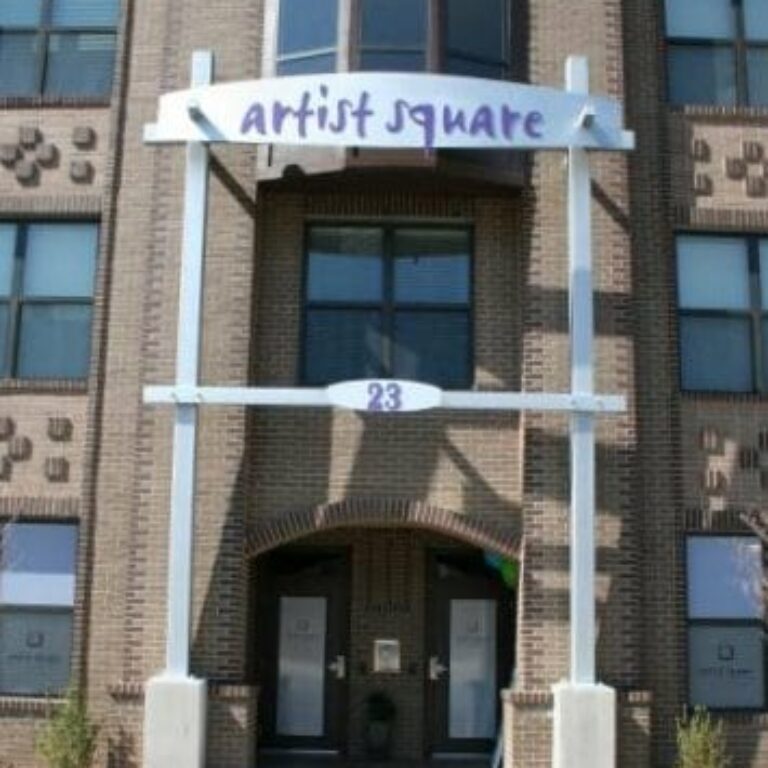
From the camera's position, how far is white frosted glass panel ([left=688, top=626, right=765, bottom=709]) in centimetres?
1419

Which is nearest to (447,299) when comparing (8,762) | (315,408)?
(315,408)

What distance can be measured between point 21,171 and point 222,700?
21.7ft

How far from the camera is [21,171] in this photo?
15.2 meters

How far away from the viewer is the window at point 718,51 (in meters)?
15.6

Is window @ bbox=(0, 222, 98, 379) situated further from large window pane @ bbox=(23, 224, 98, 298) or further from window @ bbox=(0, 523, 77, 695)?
window @ bbox=(0, 523, 77, 695)

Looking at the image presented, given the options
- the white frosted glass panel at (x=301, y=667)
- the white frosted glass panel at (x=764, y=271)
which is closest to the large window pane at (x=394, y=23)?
the white frosted glass panel at (x=764, y=271)

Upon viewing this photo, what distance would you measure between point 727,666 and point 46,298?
8.74 metres

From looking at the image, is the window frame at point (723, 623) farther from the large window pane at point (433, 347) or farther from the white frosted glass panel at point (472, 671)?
the large window pane at point (433, 347)

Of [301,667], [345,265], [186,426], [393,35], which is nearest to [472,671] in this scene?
[301,667]

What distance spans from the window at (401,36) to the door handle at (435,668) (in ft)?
22.4

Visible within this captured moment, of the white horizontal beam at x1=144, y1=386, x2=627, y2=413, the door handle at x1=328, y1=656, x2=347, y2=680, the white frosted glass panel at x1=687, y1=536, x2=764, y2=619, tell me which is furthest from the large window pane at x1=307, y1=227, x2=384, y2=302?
the white frosted glass panel at x1=687, y1=536, x2=764, y2=619

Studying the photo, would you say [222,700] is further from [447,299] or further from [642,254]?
[642,254]

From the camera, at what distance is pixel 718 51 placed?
622 inches

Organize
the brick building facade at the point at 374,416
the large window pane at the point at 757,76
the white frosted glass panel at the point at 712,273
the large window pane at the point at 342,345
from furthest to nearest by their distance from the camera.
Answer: the large window pane at the point at 757,76
the white frosted glass panel at the point at 712,273
the large window pane at the point at 342,345
the brick building facade at the point at 374,416
